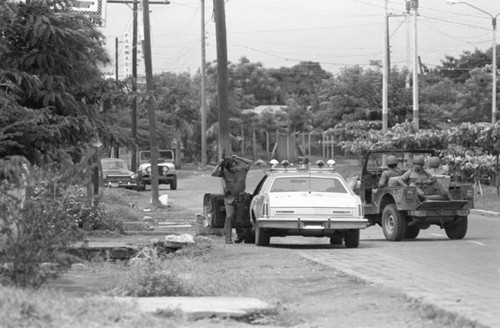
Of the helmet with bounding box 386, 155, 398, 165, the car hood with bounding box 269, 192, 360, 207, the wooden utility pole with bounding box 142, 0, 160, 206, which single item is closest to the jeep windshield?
the wooden utility pole with bounding box 142, 0, 160, 206

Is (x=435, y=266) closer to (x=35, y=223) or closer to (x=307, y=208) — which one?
(x=307, y=208)

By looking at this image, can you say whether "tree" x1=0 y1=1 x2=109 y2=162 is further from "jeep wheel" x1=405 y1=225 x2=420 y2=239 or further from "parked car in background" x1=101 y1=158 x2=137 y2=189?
"parked car in background" x1=101 y1=158 x2=137 y2=189

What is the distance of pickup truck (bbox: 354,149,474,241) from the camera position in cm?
2019

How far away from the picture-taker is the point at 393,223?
68.5ft

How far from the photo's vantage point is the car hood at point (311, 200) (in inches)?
728

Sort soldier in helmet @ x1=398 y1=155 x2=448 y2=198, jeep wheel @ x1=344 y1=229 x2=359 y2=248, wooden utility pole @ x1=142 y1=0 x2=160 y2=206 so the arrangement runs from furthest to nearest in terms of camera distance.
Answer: wooden utility pole @ x1=142 y1=0 x2=160 y2=206, soldier in helmet @ x1=398 y1=155 x2=448 y2=198, jeep wheel @ x1=344 y1=229 x2=359 y2=248

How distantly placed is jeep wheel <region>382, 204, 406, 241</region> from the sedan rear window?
1.86 meters

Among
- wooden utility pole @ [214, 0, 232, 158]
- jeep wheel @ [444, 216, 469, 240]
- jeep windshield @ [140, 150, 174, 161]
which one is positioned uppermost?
wooden utility pole @ [214, 0, 232, 158]

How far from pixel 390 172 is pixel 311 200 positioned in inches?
144

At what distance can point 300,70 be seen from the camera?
125062mm

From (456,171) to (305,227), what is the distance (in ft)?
67.9

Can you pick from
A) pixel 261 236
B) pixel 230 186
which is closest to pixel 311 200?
pixel 261 236

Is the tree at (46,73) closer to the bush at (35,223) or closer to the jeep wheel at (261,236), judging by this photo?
the jeep wheel at (261,236)

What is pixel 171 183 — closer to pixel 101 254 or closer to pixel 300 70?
pixel 101 254
